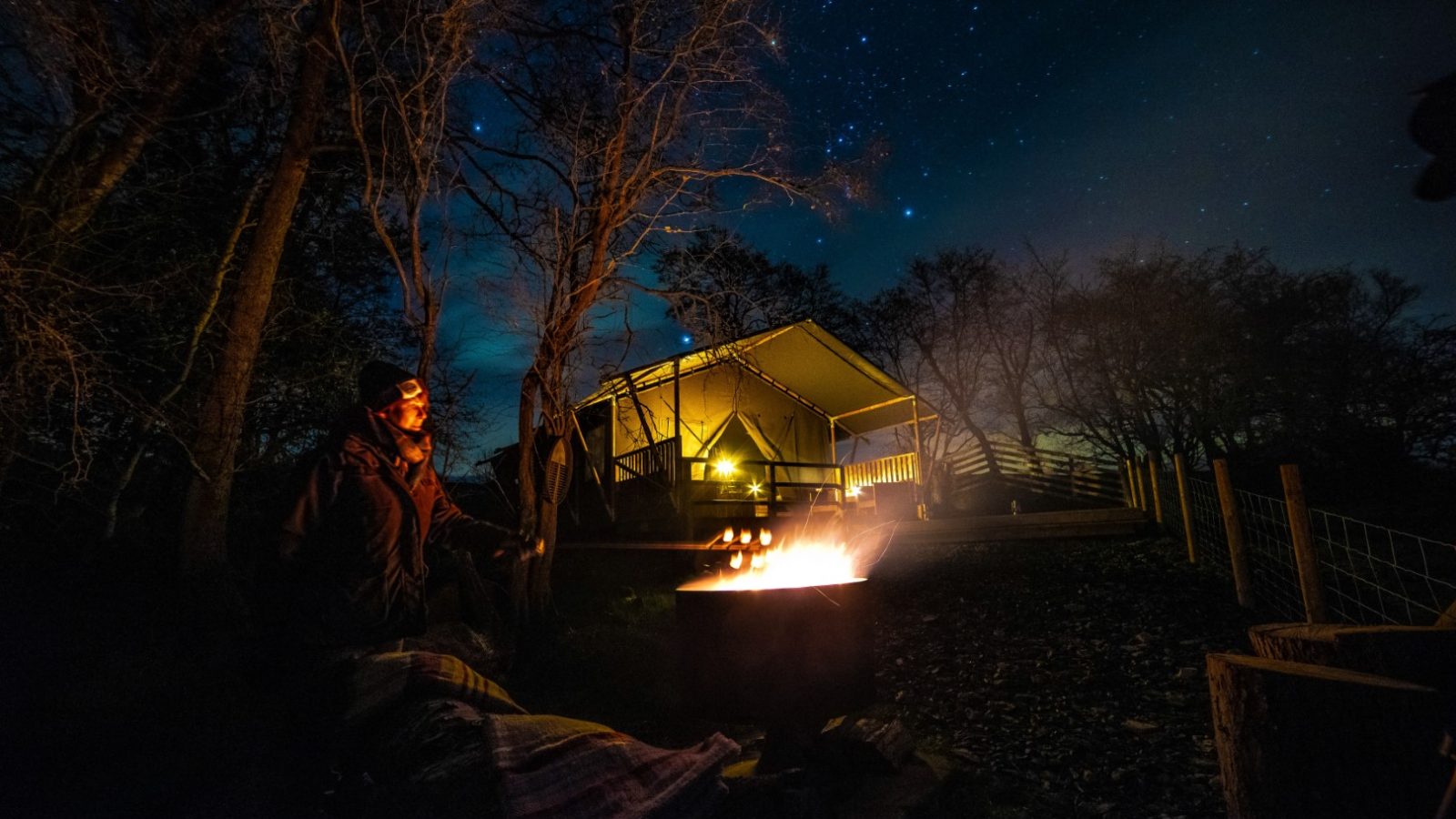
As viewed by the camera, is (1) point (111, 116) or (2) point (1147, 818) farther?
(1) point (111, 116)

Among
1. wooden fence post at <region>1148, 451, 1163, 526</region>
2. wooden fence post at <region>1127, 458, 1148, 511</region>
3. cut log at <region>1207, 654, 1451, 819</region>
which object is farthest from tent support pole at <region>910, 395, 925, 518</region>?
cut log at <region>1207, 654, 1451, 819</region>

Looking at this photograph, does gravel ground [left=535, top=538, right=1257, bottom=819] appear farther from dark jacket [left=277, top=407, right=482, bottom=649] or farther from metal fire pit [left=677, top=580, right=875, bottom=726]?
dark jacket [left=277, top=407, right=482, bottom=649]

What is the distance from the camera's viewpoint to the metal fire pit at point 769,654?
11.3ft

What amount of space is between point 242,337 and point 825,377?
12.6 m

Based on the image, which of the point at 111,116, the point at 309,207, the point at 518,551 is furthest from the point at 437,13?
the point at 518,551

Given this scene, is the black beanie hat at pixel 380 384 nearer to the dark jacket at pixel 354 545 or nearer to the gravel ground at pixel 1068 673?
the dark jacket at pixel 354 545

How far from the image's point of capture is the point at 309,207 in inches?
329

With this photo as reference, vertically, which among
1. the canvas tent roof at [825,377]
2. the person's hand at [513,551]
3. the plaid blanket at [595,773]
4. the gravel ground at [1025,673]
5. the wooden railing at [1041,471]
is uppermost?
the canvas tent roof at [825,377]

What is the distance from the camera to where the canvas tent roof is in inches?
552

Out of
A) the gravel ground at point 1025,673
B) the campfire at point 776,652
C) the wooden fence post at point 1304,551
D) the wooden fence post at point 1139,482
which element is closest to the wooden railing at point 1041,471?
the wooden fence post at point 1139,482

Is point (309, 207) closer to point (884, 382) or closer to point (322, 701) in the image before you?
point (322, 701)

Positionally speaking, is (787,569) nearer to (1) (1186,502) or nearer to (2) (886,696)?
(2) (886,696)

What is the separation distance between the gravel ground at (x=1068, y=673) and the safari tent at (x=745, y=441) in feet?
15.6

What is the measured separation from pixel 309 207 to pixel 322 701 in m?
7.47
